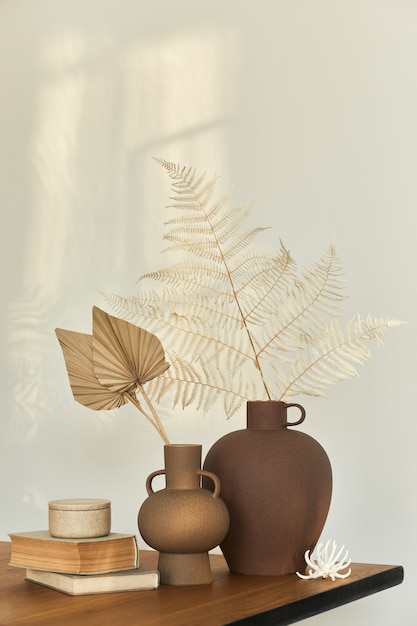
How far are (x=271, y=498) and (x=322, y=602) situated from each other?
20 centimetres

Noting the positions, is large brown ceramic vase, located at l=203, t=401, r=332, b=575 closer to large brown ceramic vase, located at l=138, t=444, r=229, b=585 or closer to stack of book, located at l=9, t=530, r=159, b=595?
large brown ceramic vase, located at l=138, t=444, r=229, b=585

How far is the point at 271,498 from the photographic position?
1542mm

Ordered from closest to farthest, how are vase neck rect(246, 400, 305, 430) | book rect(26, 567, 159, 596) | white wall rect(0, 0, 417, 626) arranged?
book rect(26, 567, 159, 596) → vase neck rect(246, 400, 305, 430) → white wall rect(0, 0, 417, 626)

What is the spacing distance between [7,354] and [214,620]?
1818 mm

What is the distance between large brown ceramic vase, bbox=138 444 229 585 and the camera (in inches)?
57.4

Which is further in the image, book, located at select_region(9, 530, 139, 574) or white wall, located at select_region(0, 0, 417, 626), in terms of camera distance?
white wall, located at select_region(0, 0, 417, 626)

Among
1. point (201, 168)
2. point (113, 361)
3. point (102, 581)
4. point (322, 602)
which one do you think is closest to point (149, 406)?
point (113, 361)

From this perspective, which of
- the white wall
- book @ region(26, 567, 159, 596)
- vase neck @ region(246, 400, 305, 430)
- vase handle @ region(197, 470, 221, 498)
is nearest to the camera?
book @ region(26, 567, 159, 596)

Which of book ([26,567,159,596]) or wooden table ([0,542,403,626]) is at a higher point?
book ([26,567,159,596])

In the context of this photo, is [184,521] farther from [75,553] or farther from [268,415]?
[268,415]

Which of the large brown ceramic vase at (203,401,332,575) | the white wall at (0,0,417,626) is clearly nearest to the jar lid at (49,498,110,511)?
the large brown ceramic vase at (203,401,332,575)

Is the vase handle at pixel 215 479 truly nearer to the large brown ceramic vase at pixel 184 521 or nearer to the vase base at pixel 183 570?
the large brown ceramic vase at pixel 184 521

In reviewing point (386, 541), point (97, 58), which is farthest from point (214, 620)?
point (97, 58)

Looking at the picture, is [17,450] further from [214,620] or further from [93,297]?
[214,620]
